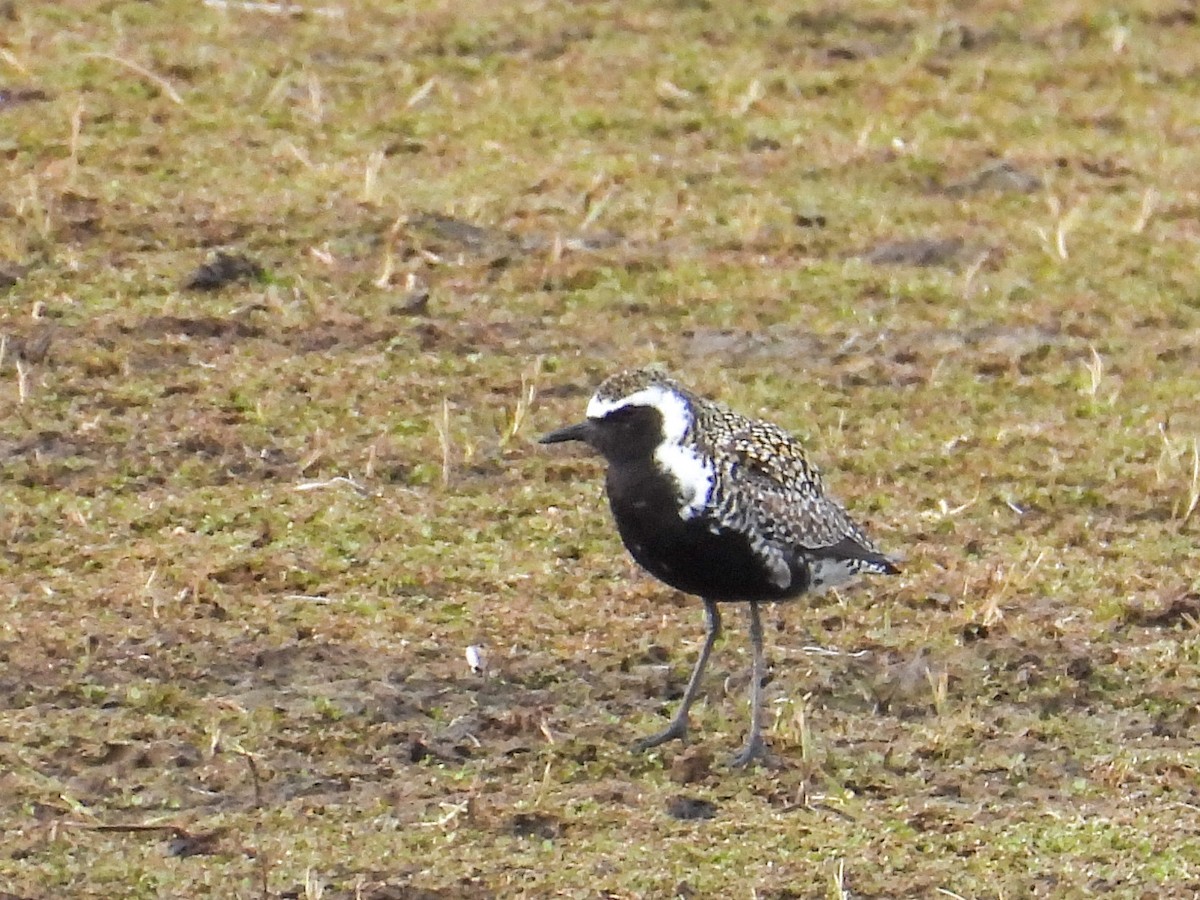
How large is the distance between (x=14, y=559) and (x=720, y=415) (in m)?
1.96

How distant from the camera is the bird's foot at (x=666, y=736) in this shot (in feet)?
18.6

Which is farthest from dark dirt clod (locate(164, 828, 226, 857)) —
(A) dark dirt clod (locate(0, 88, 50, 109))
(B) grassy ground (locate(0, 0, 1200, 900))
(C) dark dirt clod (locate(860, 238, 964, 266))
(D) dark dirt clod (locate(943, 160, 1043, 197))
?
(D) dark dirt clod (locate(943, 160, 1043, 197))

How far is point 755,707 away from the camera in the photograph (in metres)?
5.65

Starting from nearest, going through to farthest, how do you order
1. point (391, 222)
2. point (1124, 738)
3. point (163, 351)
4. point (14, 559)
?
1. point (1124, 738)
2. point (14, 559)
3. point (163, 351)
4. point (391, 222)

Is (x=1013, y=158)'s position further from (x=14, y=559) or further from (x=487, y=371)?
(x=14, y=559)

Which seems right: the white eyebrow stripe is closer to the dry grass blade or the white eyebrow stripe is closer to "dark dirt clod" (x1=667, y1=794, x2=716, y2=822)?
"dark dirt clod" (x1=667, y1=794, x2=716, y2=822)

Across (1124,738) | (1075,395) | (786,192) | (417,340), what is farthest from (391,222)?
(1124,738)

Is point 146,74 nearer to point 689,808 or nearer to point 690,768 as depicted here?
point 690,768

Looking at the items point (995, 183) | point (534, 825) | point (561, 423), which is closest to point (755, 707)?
point (534, 825)

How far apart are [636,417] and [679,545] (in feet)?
1.14

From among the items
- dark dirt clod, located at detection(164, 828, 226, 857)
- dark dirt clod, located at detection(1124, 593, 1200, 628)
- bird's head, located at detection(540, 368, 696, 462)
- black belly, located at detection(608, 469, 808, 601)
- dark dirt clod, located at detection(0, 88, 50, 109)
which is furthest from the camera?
dark dirt clod, located at detection(0, 88, 50, 109)

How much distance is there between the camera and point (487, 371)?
8.01m

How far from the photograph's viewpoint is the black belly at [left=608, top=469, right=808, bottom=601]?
222 inches

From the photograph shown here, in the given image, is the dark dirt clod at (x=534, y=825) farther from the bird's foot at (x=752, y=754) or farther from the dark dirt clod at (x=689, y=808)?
the bird's foot at (x=752, y=754)
